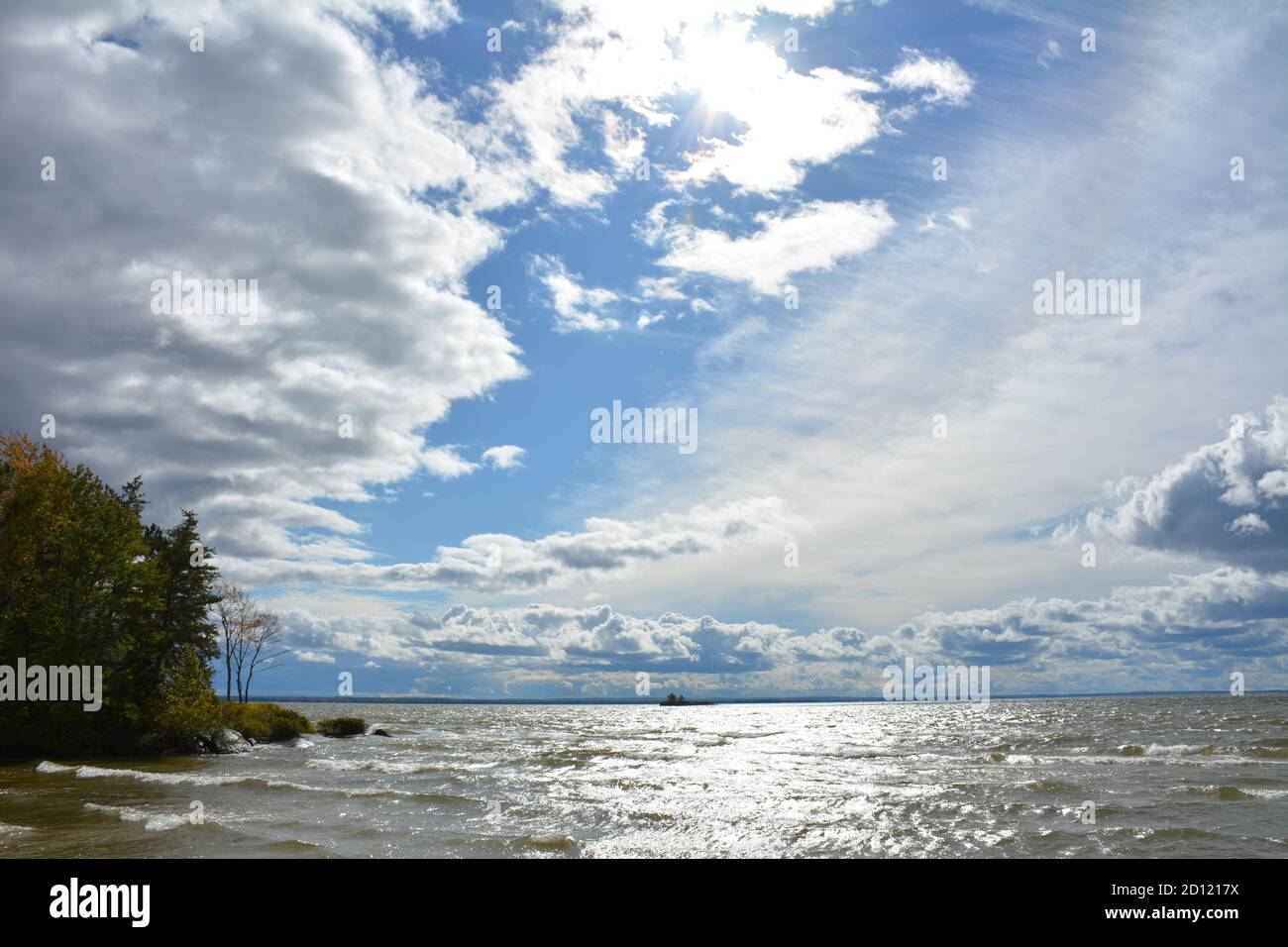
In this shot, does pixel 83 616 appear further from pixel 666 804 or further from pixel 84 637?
pixel 666 804

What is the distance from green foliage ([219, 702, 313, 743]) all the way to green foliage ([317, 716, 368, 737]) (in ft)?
27.3

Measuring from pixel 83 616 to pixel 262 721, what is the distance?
71.2ft

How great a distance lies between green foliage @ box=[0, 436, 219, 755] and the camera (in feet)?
136

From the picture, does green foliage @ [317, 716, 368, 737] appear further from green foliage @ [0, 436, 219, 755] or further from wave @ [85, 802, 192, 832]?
wave @ [85, 802, 192, 832]

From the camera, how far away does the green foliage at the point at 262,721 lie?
58.9 metres

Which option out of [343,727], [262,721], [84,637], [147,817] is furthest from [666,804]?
[343,727]

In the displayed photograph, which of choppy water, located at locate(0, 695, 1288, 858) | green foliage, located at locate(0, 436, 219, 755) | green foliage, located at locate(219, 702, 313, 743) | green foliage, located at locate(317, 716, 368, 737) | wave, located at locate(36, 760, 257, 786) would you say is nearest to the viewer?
choppy water, located at locate(0, 695, 1288, 858)

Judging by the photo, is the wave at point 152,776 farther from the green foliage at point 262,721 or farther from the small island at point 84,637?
the green foliage at point 262,721

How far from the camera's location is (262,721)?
204 feet

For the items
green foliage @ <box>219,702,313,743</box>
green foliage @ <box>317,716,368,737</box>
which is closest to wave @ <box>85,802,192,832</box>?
Result: green foliage @ <box>219,702,313,743</box>
